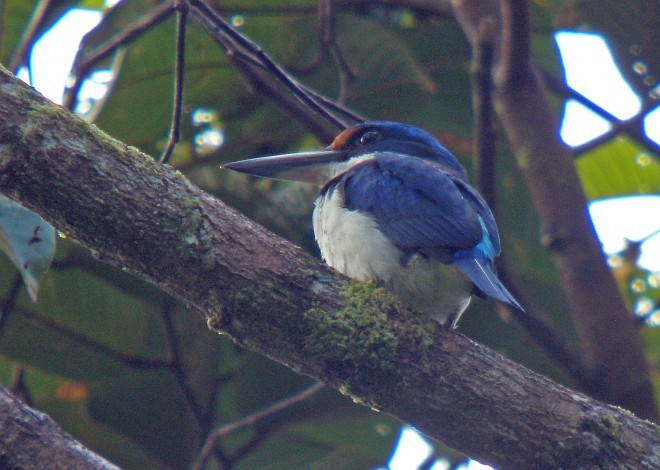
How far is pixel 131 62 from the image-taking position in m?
4.70

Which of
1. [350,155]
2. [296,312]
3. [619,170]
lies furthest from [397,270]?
[619,170]

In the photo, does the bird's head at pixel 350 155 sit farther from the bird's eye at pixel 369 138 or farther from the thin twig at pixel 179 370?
the thin twig at pixel 179 370

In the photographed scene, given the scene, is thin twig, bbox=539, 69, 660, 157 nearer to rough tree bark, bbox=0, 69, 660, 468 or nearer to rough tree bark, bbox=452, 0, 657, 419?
rough tree bark, bbox=452, 0, 657, 419

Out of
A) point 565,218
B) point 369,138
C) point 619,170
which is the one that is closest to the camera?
point 369,138

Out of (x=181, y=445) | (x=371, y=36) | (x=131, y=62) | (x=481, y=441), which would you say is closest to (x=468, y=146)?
(x=371, y=36)

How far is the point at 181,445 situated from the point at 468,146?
239cm

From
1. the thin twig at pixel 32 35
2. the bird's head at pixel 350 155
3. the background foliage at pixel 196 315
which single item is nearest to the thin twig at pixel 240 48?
the bird's head at pixel 350 155

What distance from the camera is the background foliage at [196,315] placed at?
14.2ft

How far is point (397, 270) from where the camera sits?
10.5 ft

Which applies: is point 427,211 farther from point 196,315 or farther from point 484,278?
point 196,315

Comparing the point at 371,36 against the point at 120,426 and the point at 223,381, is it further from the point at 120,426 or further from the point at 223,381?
the point at 120,426

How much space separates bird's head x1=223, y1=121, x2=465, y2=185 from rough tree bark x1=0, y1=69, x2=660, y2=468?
43.0 inches

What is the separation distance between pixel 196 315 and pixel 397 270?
1589 millimetres

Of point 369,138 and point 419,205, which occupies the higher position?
point 369,138
